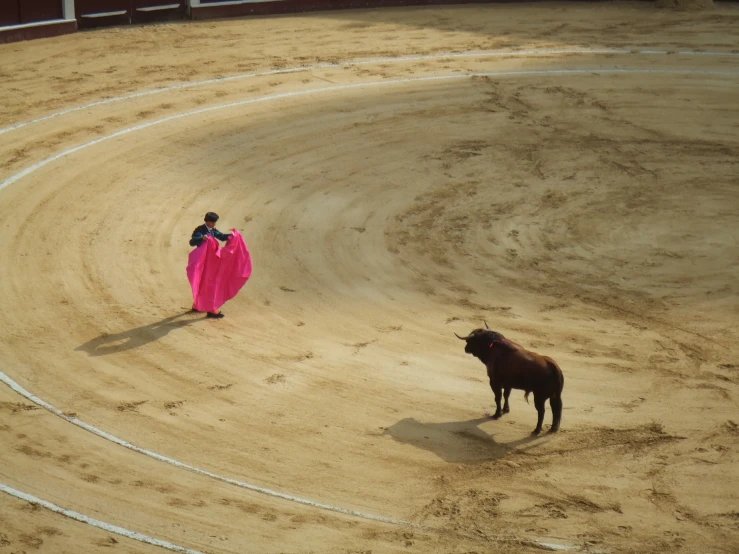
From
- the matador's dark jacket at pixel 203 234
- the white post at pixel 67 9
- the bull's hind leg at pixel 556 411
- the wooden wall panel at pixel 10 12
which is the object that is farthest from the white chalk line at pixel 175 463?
the white post at pixel 67 9

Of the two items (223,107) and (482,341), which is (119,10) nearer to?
(223,107)

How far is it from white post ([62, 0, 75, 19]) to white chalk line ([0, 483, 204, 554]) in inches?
557

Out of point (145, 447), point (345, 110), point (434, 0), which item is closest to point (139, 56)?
point (345, 110)

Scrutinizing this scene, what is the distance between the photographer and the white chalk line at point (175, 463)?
8.51 m

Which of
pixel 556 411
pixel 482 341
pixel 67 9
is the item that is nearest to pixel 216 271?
pixel 482 341

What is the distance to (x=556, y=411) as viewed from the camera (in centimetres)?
964

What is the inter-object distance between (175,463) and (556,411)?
347cm

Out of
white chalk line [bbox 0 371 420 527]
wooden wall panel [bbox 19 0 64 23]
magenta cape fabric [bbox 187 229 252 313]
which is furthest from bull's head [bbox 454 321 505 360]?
wooden wall panel [bbox 19 0 64 23]

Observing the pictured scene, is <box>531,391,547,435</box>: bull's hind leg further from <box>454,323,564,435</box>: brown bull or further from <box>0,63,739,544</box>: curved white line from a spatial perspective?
<box>0,63,739,544</box>: curved white line

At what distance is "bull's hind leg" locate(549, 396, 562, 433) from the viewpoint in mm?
9578

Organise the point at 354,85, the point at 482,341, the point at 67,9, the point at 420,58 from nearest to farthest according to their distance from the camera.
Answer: the point at 482,341
the point at 354,85
the point at 67,9
the point at 420,58

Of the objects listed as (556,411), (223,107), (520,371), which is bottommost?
(556,411)

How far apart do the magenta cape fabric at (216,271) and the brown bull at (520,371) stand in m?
3.23

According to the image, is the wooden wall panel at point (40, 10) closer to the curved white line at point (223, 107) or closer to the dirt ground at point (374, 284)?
the dirt ground at point (374, 284)
